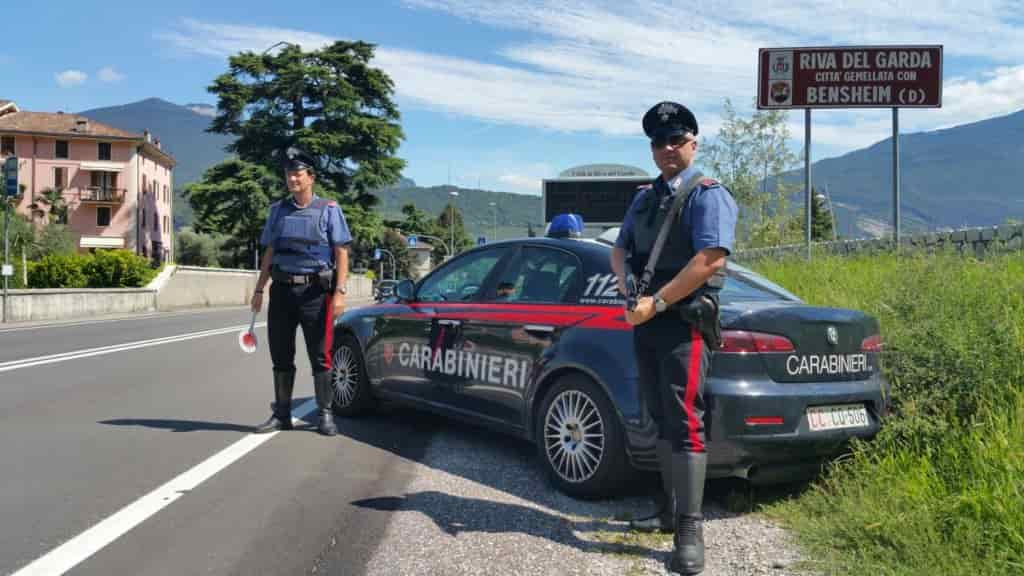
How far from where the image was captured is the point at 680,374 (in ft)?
12.2

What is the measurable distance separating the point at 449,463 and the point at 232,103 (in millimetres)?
48055

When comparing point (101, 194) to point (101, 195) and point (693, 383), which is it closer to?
point (101, 195)

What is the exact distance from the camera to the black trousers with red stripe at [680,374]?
373cm

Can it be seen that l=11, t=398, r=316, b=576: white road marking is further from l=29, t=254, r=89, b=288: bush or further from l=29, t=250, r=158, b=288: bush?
l=29, t=250, r=158, b=288: bush

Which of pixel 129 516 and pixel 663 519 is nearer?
pixel 663 519

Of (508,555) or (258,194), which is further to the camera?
(258,194)

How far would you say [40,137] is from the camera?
76.3 meters

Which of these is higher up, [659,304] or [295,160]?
[295,160]

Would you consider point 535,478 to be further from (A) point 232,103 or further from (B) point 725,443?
(A) point 232,103

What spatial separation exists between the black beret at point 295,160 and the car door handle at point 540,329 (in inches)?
89.5

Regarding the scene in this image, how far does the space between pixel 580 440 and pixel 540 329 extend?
72 cm

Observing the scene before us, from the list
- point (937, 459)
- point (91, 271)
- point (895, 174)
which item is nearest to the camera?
point (937, 459)

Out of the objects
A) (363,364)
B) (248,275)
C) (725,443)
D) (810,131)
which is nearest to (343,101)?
(248,275)

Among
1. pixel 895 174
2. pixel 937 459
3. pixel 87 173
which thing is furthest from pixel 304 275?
pixel 87 173
